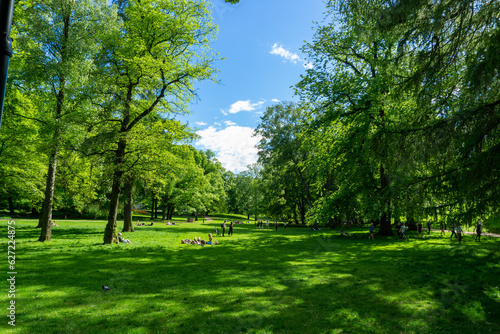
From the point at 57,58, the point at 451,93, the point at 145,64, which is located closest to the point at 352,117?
the point at 451,93

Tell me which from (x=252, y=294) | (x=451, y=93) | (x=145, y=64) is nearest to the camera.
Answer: (x=252, y=294)

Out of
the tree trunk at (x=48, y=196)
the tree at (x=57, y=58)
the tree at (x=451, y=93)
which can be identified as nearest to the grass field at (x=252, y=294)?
the tree at (x=451, y=93)

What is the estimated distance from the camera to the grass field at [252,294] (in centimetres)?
545

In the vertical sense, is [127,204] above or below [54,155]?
below

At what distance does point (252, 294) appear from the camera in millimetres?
7344

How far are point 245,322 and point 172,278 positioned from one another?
4.26m

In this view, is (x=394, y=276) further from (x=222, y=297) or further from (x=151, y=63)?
(x=151, y=63)

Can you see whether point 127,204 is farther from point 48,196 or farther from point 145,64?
point 145,64

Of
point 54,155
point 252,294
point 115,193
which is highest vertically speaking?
point 54,155

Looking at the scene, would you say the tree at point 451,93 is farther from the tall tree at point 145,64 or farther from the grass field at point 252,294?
the tall tree at point 145,64

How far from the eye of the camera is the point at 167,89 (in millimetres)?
16375

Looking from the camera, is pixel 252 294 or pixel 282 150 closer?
pixel 252 294

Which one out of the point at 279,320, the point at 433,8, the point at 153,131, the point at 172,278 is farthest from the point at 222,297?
the point at 153,131

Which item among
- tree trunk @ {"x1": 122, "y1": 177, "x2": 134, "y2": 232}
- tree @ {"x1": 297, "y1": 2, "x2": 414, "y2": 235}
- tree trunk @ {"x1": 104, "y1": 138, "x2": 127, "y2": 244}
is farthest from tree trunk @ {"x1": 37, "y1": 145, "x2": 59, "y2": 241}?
tree @ {"x1": 297, "y1": 2, "x2": 414, "y2": 235}
